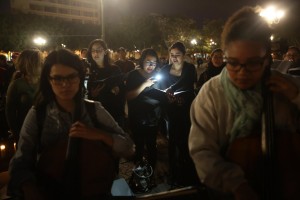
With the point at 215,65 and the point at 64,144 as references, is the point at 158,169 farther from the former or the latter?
the point at 64,144

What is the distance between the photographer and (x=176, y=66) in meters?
5.09

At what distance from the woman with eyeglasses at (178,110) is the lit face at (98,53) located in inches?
45.9

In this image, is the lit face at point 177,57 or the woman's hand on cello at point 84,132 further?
the lit face at point 177,57

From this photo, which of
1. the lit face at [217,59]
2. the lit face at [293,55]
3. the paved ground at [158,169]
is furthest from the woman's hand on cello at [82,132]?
the lit face at [293,55]

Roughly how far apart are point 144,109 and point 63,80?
2.85 m

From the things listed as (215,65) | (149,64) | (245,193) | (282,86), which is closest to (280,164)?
(245,193)

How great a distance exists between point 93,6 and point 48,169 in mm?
110647

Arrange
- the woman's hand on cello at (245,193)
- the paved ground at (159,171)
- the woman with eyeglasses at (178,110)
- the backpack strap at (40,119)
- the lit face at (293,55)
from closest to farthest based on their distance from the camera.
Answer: the woman's hand on cello at (245,193) < the backpack strap at (40,119) < the paved ground at (159,171) < the woman with eyeglasses at (178,110) < the lit face at (293,55)

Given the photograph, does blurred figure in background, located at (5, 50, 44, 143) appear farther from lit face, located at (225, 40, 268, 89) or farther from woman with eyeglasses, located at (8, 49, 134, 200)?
lit face, located at (225, 40, 268, 89)

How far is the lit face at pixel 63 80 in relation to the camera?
2.21 metres

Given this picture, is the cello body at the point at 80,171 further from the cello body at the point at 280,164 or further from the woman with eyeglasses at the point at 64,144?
the cello body at the point at 280,164

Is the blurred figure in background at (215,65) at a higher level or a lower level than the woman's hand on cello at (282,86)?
higher

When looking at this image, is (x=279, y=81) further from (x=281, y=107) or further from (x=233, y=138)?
(x=233, y=138)

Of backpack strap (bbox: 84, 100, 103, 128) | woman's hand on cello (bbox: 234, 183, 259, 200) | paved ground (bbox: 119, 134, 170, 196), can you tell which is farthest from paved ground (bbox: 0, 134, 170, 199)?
woman's hand on cello (bbox: 234, 183, 259, 200)
